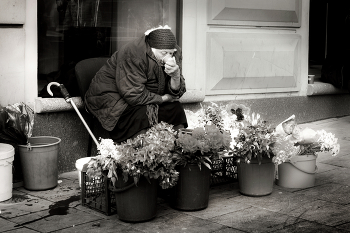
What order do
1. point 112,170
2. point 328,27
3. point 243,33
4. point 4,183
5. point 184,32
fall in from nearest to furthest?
point 112,170, point 4,183, point 184,32, point 243,33, point 328,27

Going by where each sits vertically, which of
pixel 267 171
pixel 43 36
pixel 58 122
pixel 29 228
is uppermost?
pixel 43 36

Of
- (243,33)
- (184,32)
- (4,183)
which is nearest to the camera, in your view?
(4,183)

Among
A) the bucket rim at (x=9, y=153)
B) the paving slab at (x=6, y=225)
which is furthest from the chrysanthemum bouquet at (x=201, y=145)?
the bucket rim at (x=9, y=153)

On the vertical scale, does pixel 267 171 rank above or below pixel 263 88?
below

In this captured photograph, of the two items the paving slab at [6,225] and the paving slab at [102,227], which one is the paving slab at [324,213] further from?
the paving slab at [6,225]

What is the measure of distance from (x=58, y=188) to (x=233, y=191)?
1622mm

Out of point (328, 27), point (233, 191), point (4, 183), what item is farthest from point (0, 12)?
point (328, 27)

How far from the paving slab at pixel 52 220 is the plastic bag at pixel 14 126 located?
845mm

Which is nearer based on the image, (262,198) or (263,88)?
(262,198)

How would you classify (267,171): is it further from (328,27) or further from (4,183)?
(328,27)

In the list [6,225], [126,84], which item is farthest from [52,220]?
[126,84]

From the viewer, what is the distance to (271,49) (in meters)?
7.93

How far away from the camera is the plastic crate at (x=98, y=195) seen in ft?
15.9

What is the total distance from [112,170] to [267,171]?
1.53 meters
